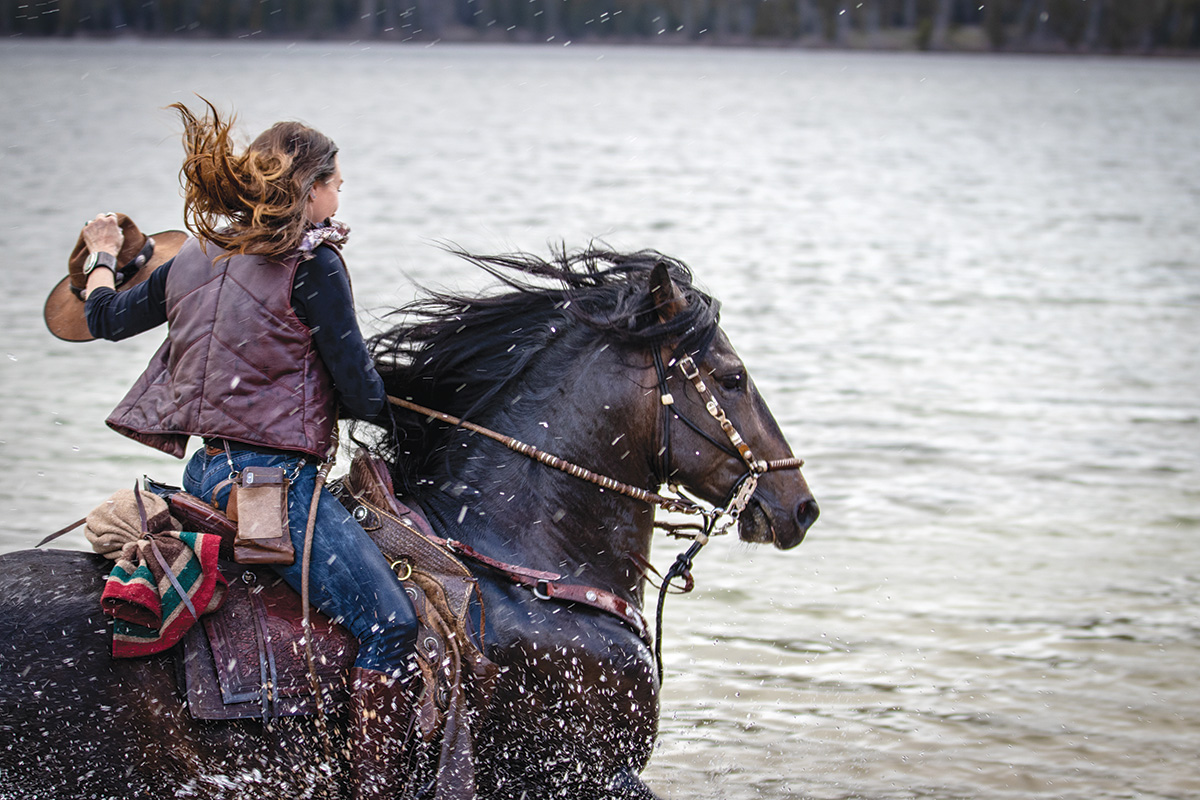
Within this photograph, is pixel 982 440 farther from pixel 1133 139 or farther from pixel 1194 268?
pixel 1133 139

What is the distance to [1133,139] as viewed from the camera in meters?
58.3

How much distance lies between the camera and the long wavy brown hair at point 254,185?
142 inches

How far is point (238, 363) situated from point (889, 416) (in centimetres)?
1014

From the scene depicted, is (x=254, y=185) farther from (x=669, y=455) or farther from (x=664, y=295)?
(x=669, y=455)

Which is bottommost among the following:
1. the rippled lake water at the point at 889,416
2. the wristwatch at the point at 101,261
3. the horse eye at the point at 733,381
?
the rippled lake water at the point at 889,416

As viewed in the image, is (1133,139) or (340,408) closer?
(340,408)

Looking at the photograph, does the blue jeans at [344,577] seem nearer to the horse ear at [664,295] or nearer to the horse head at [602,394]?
the horse head at [602,394]

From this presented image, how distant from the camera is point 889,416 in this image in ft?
42.3

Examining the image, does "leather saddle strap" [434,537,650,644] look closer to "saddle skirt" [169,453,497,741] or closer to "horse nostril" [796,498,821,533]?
"saddle skirt" [169,453,497,741]

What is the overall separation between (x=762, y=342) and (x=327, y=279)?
12576 mm

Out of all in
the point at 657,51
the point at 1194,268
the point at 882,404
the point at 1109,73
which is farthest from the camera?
the point at 657,51

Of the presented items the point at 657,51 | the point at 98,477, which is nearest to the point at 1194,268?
the point at 98,477

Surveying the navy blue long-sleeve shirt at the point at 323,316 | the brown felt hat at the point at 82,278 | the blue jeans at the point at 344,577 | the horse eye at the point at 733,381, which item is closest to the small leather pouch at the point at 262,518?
the blue jeans at the point at 344,577

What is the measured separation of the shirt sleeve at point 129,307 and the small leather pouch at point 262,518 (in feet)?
2.23
